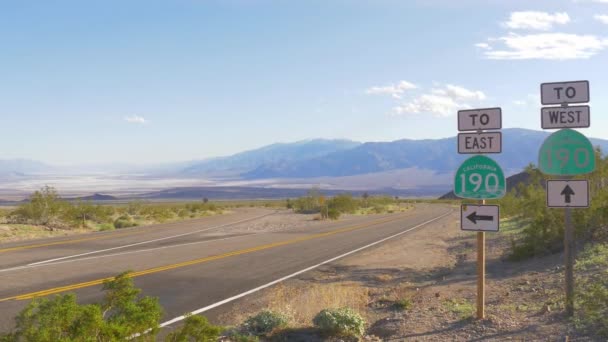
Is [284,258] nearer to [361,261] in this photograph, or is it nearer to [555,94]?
[361,261]

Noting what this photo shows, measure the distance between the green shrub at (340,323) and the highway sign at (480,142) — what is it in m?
2.90

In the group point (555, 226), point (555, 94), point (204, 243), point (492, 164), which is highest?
point (555, 94)

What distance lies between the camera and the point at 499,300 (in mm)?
9148

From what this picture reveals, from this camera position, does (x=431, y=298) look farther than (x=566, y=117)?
Yes

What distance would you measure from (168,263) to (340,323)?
9557 millimetres

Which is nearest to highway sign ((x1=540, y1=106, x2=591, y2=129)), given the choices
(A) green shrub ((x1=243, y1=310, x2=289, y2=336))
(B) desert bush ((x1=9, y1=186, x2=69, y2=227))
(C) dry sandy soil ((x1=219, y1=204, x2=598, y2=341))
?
(C) dry sandy soil ((x1=219, y1=204, x2=598, y2=341))

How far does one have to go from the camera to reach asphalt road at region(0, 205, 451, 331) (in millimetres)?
10977

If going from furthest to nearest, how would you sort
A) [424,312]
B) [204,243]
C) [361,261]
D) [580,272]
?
[204,243]
[361,261]
[580,272]
[424,312]

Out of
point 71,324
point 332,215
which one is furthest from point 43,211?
point 71,324

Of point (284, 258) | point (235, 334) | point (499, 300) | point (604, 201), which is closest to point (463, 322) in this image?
point (499, 300)

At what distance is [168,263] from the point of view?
15.7 meters

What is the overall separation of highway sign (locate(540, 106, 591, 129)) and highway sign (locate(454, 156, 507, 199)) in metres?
1.04

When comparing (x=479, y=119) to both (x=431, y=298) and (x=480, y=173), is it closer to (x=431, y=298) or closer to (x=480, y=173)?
(x=480, y=173)

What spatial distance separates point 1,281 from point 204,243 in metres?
10.0
